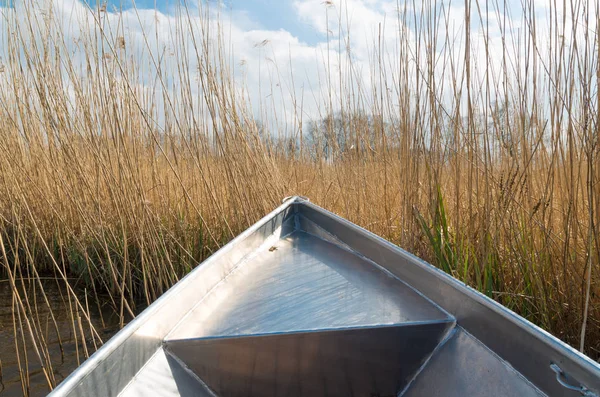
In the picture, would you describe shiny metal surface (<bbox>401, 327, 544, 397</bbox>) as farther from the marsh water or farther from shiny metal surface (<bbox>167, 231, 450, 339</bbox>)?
the marsh water

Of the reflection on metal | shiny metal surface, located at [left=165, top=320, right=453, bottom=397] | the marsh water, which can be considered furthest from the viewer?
the marsh water

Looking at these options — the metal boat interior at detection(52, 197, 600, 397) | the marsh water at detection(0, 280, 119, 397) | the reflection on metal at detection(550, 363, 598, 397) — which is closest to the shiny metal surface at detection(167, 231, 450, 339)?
the metal boat interior at detection(52, 197, 600, 397)

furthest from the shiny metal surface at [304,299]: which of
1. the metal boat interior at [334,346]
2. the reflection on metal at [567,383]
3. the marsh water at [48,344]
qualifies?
the marsh water at [48,344]

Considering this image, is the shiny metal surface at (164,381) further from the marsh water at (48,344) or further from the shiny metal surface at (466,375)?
the marsh water at (48,344)

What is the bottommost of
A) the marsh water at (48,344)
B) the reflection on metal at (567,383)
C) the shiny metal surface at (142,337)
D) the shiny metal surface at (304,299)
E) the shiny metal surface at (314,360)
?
the marsh water at (48,344)

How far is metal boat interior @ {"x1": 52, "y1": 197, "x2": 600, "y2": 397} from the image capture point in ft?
2.29

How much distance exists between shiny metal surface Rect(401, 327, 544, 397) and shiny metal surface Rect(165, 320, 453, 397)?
3cm

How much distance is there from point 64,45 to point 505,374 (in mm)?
1928

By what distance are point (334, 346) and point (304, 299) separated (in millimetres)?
213

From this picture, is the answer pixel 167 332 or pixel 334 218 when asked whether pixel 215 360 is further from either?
pixel 334 218

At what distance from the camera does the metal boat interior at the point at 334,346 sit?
697 mm

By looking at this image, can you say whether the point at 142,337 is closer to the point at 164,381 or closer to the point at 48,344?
the point at 164,381

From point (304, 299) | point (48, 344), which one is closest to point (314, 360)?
point (304, 299)

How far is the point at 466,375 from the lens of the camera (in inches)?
31.8
